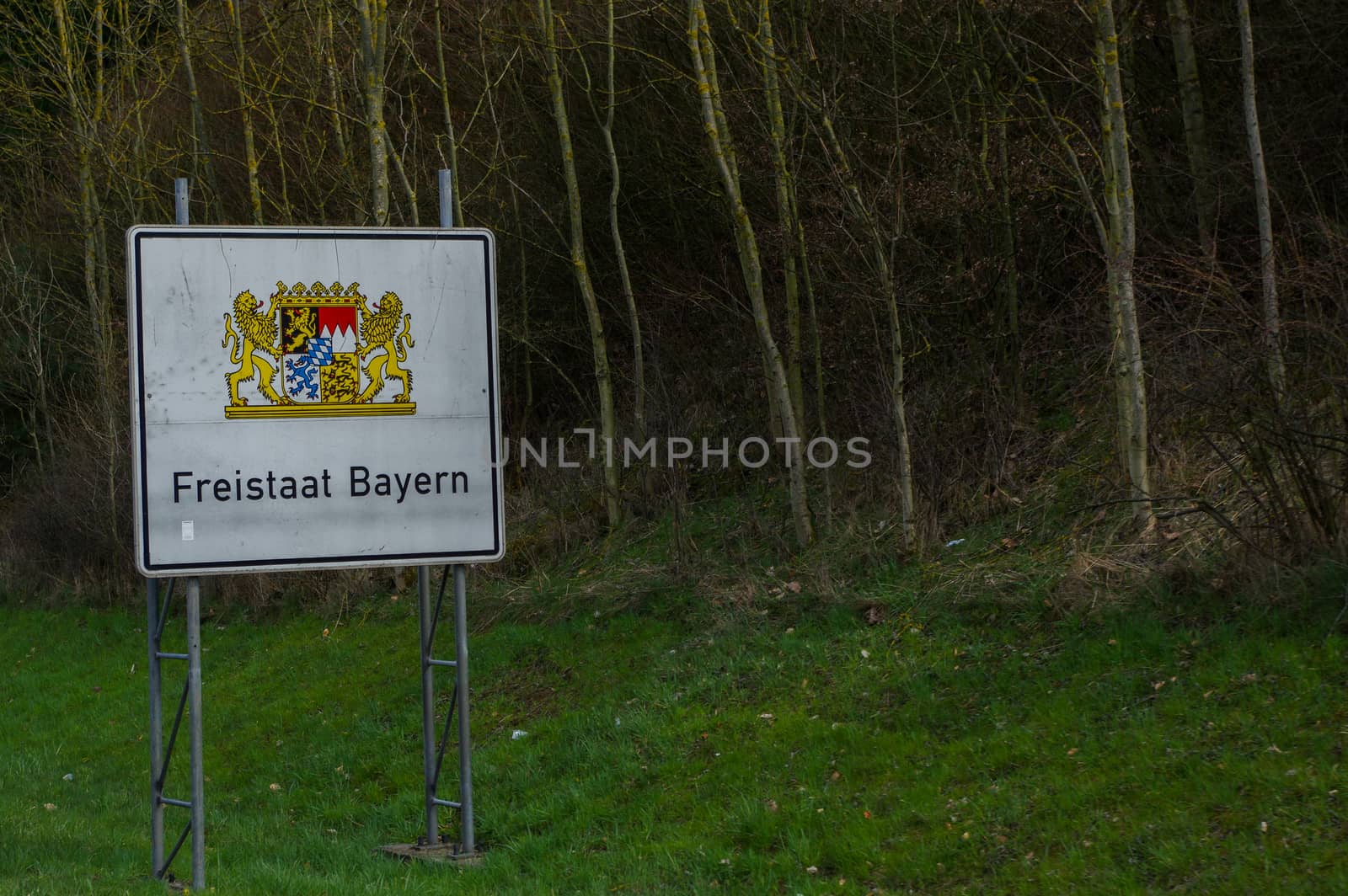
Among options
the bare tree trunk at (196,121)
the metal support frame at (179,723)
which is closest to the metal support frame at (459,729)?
the metal support frame at (179,723)

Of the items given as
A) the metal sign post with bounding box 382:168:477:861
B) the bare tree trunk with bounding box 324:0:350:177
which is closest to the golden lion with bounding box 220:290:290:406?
the metal sign post with bounding box 382:168:477:861

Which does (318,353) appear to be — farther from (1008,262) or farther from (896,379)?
(1008,262)

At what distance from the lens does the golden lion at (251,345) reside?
24.5 feet

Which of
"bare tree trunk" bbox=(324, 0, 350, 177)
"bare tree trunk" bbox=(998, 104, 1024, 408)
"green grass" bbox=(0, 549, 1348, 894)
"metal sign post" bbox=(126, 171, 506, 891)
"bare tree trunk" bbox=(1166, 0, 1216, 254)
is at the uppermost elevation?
"bare tree trunk" bbox=(324, 0, 350, 177)

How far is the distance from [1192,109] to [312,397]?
10721mm

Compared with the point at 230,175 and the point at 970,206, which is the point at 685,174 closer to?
the point at 970,206

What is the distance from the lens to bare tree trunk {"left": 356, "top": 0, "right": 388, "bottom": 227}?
1389 centimetres

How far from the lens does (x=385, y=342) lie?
778 centimetres

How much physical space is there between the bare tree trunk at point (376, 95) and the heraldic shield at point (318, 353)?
6.56 metres

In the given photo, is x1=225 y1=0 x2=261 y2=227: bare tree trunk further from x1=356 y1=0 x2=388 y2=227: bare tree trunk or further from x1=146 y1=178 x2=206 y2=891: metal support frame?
x1=146 y1=178 x2=206 y2=891: metal support frame

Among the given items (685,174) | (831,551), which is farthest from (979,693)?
(685,174)

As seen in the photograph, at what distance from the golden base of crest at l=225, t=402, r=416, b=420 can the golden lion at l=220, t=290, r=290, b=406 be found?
0.15ft

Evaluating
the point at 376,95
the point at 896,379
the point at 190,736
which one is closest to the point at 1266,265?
the point at 896,379

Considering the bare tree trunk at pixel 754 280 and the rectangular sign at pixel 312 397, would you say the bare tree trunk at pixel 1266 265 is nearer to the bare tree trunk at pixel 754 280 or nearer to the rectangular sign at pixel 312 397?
the bare tree trunk at pixel 754 280
